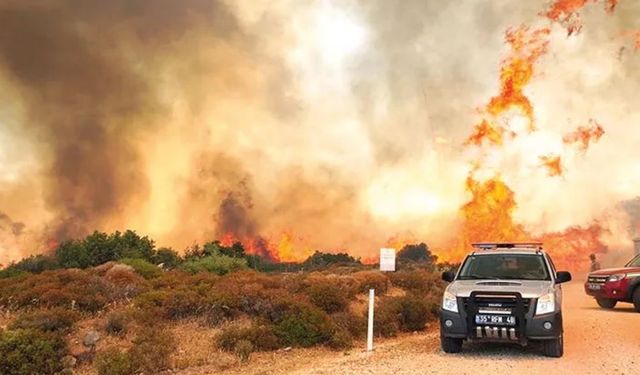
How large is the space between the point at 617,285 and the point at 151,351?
15694 mm

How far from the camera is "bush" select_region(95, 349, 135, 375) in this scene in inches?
482

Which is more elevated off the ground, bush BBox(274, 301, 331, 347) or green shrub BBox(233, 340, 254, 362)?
bush BBox(274, 301, 331, 347)

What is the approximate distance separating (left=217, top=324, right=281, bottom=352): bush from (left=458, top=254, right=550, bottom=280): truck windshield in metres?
5.34

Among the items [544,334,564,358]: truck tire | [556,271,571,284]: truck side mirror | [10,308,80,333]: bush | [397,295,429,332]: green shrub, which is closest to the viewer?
[544,334,564,358]: truck tire

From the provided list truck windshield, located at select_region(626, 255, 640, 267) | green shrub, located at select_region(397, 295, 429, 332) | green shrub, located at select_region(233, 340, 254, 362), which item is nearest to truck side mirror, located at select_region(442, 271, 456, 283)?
green shrub, located at select_region(233, 340, 254, 362)

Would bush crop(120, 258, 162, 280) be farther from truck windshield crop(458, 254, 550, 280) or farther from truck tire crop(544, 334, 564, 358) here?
truck tire crop(544, 334, 564, 358)

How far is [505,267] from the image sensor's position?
12320mm

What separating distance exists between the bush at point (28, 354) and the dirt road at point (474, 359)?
3511mm

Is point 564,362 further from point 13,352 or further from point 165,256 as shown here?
point 165,256

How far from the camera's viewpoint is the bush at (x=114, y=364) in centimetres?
1225

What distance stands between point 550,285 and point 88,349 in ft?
37.2

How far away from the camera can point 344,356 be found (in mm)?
13188

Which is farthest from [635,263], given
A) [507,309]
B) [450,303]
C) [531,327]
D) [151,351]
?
[151,351]

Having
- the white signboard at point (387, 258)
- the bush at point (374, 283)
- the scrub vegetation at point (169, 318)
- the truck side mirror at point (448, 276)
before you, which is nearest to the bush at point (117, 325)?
the scrub vegetation at point (169, 318)
